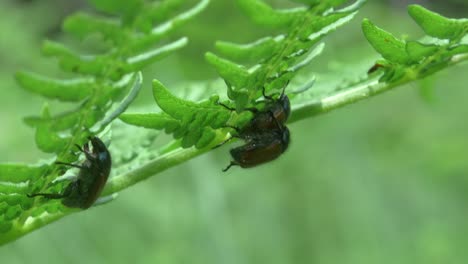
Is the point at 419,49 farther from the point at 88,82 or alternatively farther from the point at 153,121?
the point at 88,82

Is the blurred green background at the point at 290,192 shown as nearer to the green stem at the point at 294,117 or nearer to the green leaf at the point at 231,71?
the green stem at the point at 294,117

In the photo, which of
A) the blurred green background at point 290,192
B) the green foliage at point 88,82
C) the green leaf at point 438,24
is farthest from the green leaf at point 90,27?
the blurred green background at point 290,192

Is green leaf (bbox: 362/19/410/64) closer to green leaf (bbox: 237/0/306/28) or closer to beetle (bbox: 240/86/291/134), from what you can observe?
green leaf (bbox: 237/0/306/28)

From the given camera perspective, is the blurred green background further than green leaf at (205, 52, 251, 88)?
Yes

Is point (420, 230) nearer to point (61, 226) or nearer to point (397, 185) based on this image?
point (397, 185)

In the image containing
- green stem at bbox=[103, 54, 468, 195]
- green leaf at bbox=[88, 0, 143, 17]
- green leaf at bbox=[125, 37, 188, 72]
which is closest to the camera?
green leaf at bbox=[88, 0, 143, 17]

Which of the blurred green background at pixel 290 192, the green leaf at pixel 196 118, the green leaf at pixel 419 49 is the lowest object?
the blurred green background at pixel 290 192

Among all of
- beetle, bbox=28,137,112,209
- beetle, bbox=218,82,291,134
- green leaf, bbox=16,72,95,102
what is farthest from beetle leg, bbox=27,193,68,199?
beetle, bbox=218,82,291,134

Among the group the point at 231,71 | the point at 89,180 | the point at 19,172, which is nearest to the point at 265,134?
the point at 231,71
